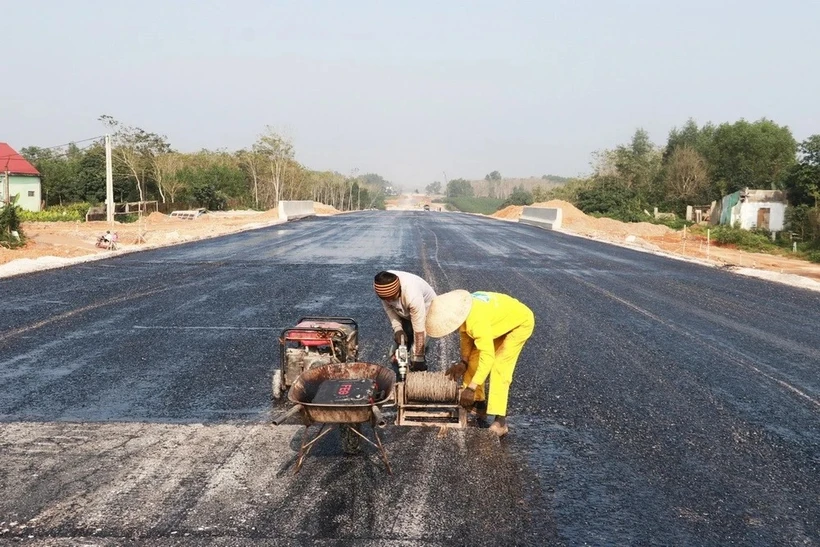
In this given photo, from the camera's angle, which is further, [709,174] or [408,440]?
[709,174]

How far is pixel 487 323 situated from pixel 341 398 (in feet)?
4.36

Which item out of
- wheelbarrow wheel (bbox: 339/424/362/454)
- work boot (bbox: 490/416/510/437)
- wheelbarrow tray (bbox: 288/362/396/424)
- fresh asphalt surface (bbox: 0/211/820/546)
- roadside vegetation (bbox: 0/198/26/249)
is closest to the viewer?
fresh asphalt surface (bbox: 0/211/820/546)

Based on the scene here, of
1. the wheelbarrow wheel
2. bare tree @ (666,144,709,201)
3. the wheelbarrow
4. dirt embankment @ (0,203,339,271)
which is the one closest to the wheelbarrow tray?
the wheelbarrow

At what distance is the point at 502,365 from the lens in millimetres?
6074

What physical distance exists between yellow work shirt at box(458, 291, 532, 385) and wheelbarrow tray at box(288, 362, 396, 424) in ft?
2.35

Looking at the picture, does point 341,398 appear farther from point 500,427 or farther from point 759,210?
point 759,210

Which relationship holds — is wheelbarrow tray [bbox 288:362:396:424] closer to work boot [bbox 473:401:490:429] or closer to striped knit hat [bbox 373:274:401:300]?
striped knit hat [bbox 373:274:401:300]

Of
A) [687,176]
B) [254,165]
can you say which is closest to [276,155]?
[254,165]

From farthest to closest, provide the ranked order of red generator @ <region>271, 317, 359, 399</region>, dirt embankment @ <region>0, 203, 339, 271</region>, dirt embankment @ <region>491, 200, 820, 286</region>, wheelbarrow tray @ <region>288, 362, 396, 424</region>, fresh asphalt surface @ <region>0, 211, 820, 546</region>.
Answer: dirt embankment @ <region>491, 200, 820, 286</region> < dirt embankment @ <region>0, 203, 339, 271</region> < red generator @ <region>271, 317, 359, 399</region> < wheelbarrow tray @ <region>288, 362, 396, 424</region> < fresh asphalt surface @ <region>0, 211, 820, 546</region>

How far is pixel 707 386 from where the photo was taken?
791cm

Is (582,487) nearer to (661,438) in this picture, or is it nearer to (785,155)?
(661,438)

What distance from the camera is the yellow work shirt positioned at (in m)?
5.76

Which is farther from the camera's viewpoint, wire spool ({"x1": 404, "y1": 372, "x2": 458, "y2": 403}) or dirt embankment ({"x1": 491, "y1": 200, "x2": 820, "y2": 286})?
dirt embankment ({"x1": 491, "y1": 200, "x2": 820, "y2": 286})

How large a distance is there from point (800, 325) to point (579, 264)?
29.5ft
